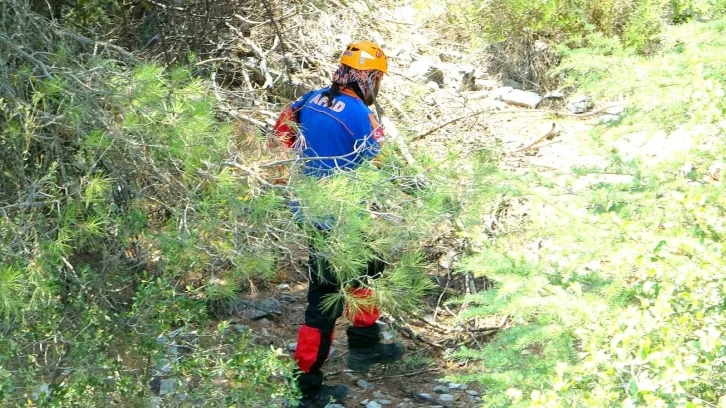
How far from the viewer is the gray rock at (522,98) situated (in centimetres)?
753

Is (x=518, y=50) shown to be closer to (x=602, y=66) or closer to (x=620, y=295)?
(x=602, y=66)

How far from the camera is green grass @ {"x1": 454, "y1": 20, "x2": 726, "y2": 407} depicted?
2256 mm

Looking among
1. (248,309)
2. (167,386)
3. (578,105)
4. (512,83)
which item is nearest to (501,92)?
(512,83)

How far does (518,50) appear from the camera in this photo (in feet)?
26.3

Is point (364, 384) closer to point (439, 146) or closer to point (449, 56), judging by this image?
point (439, 146)

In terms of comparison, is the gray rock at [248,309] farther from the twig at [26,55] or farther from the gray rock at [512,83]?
the gray rock at [512,83]

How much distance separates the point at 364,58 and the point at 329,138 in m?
0.45

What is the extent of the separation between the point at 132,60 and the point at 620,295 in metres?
2.06

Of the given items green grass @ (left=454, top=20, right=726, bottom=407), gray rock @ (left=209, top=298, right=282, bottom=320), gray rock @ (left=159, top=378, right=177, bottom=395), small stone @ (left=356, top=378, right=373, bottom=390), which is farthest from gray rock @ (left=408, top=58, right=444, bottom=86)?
gray rock @ (left=159, top=378, right=177, bottom=395)

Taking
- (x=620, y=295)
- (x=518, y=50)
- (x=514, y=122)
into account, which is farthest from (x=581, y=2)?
(x=620, y=295)

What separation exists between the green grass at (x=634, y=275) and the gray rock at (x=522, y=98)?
2.84m

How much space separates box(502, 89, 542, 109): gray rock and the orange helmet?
340 cm

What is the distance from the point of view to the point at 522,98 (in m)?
7.58

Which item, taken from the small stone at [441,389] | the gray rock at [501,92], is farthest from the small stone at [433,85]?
the small stone at [441,389]
